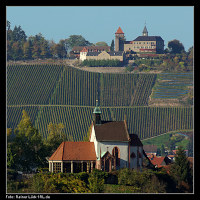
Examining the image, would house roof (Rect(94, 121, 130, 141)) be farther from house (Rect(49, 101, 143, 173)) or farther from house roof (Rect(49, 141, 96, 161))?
house roof (Rect(49, 141, 96, 161))

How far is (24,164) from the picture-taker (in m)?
128

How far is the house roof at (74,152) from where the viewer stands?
124 metres

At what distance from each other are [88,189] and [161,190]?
37.0 ft

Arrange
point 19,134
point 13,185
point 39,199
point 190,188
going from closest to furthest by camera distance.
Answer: point 39,199 → point 13,185 → point 190,188 → point 19,134

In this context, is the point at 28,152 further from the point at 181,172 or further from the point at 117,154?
the point at 181,172

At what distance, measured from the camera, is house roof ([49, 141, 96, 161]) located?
124 meters

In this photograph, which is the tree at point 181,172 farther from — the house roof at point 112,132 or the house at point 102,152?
the house roof at point 112,132

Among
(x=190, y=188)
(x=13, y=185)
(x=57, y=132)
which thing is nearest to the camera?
(x=13, y=185)

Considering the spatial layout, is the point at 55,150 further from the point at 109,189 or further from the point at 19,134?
the point at 109,189

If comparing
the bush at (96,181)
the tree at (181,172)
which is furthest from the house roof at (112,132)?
the tree at (181,172)

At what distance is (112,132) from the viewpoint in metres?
128
